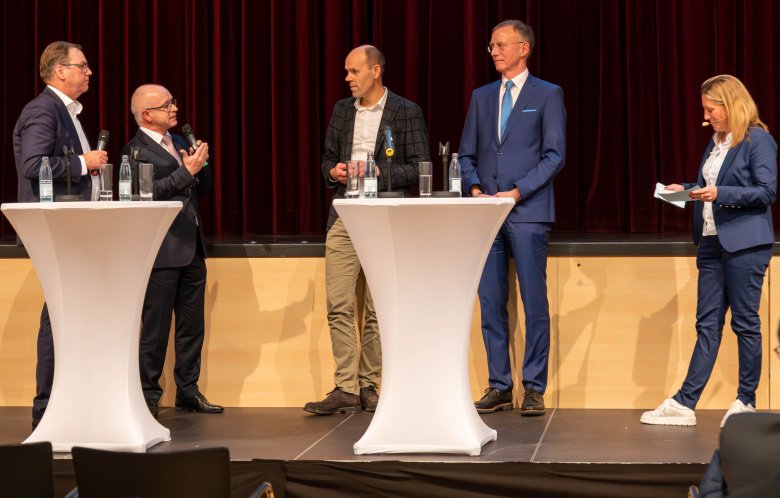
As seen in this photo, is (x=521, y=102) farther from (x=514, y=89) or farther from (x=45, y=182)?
(x=45, y=182)

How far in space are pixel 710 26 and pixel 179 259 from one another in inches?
146

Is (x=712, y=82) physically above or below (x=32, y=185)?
above

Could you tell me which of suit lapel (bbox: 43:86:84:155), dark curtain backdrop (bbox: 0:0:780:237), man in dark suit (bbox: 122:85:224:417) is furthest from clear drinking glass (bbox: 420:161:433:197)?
dark curtain backdrop (bbox: 0:0:780:237)

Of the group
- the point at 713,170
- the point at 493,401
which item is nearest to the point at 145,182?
the point at 493,401

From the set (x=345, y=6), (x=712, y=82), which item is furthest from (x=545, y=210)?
(x=345, y=6)

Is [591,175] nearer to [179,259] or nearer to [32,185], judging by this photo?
[179,259]

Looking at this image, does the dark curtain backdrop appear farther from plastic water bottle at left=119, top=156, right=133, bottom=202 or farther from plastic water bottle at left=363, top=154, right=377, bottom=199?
plastic water bottle at left=363, top=154, right=377, bottom=199

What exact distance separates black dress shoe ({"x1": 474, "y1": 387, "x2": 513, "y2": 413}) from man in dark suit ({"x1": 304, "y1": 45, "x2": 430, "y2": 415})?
0.49 m

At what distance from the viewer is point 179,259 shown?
17.2ft

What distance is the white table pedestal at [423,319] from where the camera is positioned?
426cm

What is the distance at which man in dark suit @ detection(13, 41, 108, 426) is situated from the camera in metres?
4.96

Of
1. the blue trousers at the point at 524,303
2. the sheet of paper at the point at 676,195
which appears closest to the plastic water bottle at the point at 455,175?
the blue trousers at the point at 524,303

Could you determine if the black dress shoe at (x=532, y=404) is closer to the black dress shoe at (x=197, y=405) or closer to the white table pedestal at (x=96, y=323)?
the black dress shoe at (x=197, y=405)

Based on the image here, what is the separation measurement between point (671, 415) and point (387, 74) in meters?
3.25
